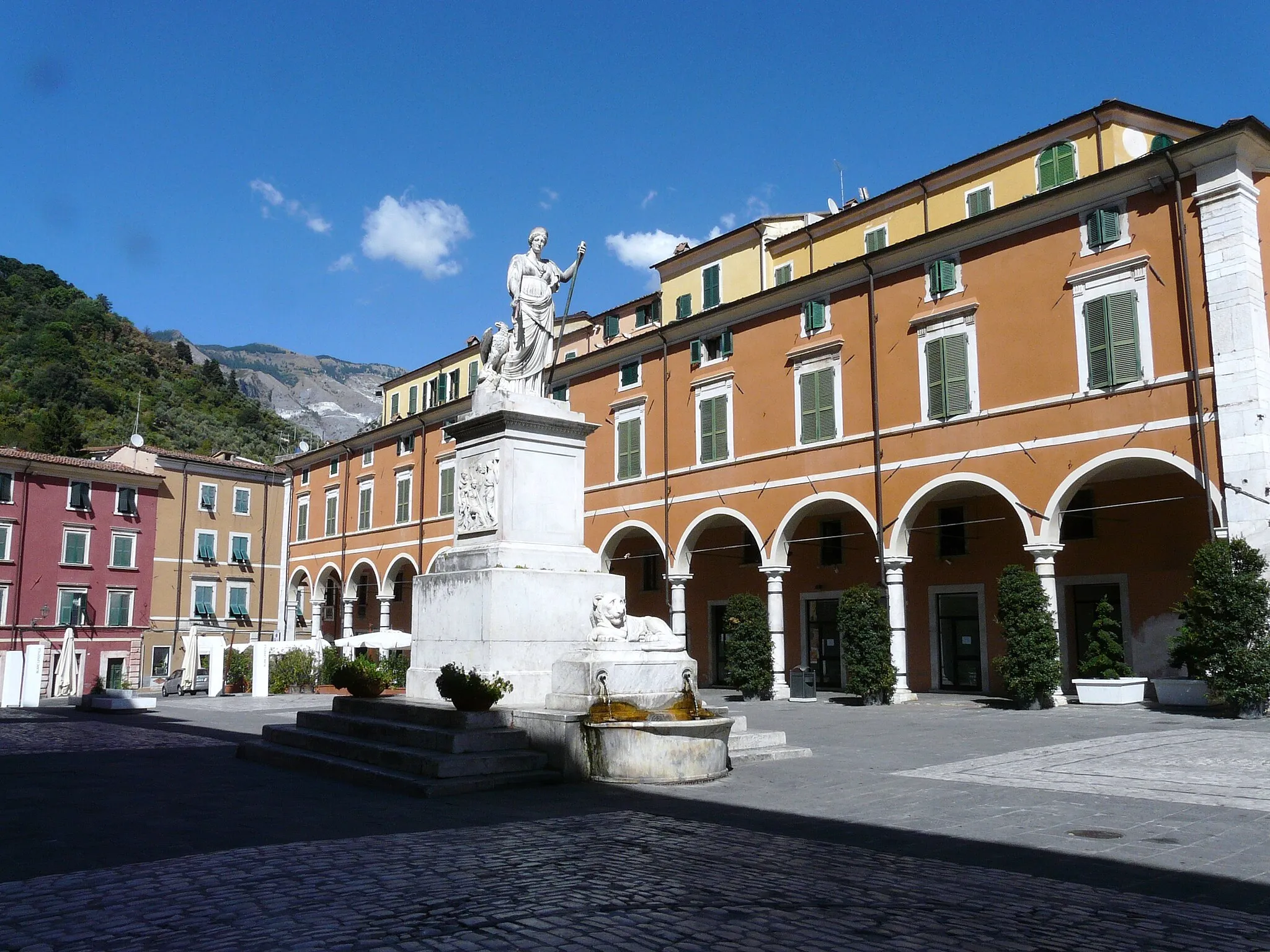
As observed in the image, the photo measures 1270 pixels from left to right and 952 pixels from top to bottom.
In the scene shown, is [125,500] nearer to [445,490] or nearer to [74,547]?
[74,547]

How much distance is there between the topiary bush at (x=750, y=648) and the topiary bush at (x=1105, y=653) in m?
7.11

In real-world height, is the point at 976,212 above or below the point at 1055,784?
above

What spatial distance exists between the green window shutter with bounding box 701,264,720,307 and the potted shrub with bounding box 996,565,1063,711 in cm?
1440

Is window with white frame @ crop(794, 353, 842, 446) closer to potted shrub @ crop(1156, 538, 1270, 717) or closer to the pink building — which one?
potted shrub @ crop(1156, 538, 1270, 717)

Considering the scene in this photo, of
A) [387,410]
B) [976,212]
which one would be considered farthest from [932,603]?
[387,410]

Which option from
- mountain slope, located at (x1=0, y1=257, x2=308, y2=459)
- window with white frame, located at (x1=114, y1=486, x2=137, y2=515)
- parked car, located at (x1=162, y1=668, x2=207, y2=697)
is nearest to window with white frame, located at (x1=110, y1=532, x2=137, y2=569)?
window with white frame, located at (x1=114, y1=486, x2=137, y2=515)

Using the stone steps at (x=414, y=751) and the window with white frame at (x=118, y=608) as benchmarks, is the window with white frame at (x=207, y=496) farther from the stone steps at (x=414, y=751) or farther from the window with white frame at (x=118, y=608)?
the stone steps at (x=414, y=751)

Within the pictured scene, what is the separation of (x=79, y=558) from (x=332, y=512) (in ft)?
36.9

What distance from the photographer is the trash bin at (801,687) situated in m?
23.9

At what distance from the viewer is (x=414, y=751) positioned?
915 cm

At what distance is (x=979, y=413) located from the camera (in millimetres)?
21906

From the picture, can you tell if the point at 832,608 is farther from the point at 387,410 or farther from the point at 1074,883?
the point at 387,410

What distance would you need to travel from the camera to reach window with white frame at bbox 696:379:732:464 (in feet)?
91.6

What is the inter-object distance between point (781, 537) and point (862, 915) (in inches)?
851
